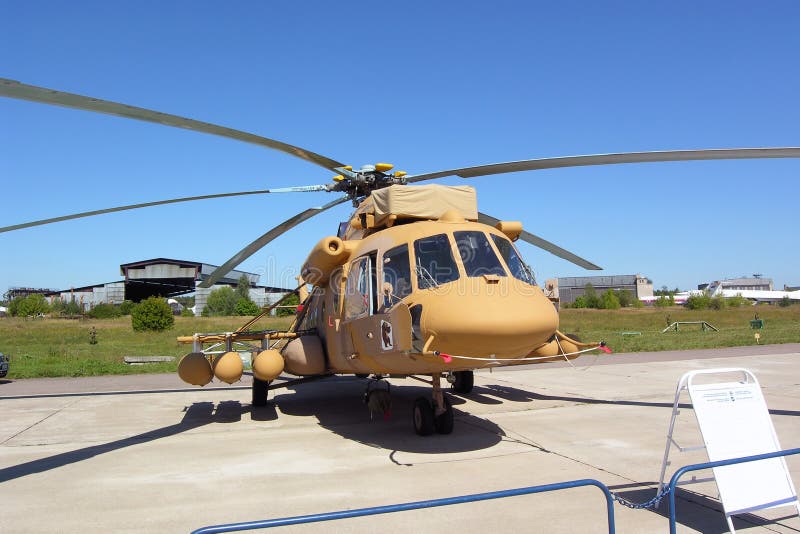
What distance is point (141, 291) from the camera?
69.4 m

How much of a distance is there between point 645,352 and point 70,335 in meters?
32.1

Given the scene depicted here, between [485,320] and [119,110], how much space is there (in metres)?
4.32

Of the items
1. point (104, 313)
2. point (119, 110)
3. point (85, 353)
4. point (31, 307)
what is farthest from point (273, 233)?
point (31, 307)

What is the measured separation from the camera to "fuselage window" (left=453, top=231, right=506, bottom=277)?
741 cm

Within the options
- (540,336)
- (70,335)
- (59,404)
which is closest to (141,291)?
(70,335)

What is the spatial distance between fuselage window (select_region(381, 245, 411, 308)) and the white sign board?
356 centimetres

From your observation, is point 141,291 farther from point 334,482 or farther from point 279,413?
point 334,482

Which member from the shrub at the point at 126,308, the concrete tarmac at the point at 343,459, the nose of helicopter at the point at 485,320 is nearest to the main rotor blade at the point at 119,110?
the nose of helicopter at the point at 485,320

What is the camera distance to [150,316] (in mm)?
36719

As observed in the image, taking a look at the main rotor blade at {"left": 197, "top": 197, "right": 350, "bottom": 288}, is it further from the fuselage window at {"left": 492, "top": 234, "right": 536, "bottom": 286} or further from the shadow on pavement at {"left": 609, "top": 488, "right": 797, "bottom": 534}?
the shadow on pavement at {"left": 609, "top": 488, "right": 797, "bottom": 534}

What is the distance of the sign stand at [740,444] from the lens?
4.77m

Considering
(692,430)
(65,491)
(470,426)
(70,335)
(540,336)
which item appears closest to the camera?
(65,491)

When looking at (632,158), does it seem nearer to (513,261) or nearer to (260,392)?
(513,261)

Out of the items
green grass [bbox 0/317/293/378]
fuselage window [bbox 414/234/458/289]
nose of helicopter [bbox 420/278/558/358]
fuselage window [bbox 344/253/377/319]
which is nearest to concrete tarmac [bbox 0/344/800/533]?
nose of helicopter [bbox 420/278/558/358]
